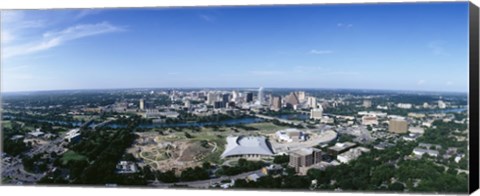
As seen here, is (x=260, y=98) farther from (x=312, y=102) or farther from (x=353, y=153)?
(x=353, y=153)

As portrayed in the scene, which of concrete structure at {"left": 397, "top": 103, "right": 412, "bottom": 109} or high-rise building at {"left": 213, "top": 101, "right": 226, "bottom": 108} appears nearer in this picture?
concrete structure at {"left": 397, "top": 103, "right": 412, "bottom": 109}

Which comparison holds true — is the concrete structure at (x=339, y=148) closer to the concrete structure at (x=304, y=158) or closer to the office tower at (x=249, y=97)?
the concrete structure at (x=304, y=158)

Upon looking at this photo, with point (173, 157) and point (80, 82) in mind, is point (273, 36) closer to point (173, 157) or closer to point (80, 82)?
point (173, 157)

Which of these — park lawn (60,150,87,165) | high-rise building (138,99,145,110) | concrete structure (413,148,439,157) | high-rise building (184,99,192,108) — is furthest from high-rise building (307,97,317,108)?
park lawn (60,150,87,165)

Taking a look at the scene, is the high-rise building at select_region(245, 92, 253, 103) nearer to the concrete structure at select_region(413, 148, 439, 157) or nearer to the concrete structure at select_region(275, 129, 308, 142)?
the concrete structure at select_region(275, 129, 308, 142)

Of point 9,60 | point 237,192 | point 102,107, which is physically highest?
point 9,60

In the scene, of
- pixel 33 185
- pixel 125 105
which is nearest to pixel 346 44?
pixel 125 105

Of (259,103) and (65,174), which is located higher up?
(259,103)
